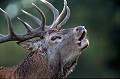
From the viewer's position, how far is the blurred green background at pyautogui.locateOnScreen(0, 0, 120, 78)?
1176 inches

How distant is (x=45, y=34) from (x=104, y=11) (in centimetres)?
2183

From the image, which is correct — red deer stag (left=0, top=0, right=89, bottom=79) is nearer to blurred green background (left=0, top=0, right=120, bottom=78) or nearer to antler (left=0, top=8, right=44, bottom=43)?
antler (left=0, top=8, right=44, bottom=43)

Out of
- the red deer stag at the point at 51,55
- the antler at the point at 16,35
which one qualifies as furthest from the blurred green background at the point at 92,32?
the red deer stag at the point at 51,55

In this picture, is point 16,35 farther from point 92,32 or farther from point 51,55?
point 92,32

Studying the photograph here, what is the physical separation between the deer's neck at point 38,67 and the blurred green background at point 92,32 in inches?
711

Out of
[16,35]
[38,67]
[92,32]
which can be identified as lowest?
[92,32]

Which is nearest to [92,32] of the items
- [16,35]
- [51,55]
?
[16,35]

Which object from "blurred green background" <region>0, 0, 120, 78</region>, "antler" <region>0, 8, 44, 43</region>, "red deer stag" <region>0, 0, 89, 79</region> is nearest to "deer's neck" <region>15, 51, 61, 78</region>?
"red deer stag" <region>0, 0, 89, 79</region>

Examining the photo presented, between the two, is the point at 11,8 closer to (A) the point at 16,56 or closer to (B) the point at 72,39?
(A) the point at 16,56

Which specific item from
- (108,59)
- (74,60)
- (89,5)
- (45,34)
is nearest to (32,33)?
(45,34)

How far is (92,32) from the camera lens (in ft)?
107

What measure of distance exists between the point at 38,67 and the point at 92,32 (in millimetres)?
22354

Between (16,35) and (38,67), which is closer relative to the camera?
(38,67)

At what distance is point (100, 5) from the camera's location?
3259 cm
